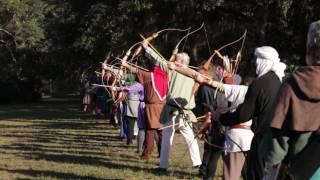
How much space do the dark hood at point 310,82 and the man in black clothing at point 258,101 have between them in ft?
5.18

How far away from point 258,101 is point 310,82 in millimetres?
1902

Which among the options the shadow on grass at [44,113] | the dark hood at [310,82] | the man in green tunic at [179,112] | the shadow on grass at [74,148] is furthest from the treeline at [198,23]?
the dark hood at [310,82]

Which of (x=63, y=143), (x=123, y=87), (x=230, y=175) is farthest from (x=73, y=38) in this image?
(x=230, y=175)

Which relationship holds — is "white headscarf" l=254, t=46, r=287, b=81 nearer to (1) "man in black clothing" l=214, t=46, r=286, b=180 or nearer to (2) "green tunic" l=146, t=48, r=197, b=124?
(1) "man in black clothing" l=214, t=46, r=286, b=180

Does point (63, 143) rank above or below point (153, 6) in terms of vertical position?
below

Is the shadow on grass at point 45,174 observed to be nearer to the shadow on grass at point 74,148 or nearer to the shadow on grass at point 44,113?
the shadow on grass at point 74,148

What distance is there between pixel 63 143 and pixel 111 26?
377 inches

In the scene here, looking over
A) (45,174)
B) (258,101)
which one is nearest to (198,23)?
(45,174)

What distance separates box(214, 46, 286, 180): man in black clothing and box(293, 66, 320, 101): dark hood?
5.18 feet

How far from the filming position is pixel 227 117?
6.41m

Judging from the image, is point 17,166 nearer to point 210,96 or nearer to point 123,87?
point 123,87

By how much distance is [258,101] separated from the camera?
632cm

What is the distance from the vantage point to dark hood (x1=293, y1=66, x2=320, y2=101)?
4426mm

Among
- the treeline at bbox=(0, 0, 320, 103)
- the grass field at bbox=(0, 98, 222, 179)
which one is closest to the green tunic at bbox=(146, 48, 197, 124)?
the grass field at bbox=(0, 98, 222, 179)
